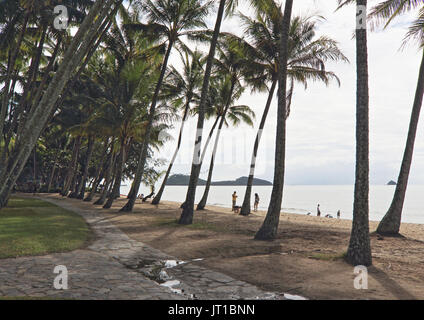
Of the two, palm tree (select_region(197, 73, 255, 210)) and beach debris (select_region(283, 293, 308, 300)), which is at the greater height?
palm tree (select_region(197, 73, 255, 210))

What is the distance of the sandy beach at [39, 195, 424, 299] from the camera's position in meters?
5.45

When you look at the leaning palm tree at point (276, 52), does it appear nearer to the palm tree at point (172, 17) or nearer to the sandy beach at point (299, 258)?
the palm tree at point (172, 17)

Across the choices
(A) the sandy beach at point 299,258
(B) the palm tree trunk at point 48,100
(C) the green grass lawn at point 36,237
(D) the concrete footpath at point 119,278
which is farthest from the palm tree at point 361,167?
(C) the green grass lawn at point 36,237

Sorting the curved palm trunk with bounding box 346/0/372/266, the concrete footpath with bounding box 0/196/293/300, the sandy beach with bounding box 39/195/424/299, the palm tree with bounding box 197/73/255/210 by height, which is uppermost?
the palm tree with bounding box 197/73/255/210

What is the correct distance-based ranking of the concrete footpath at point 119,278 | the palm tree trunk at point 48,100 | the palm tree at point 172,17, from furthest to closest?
the palm tree at point 172,17 → the palm tree trunk at point 48,100 → the concrete footpath at point 119,278

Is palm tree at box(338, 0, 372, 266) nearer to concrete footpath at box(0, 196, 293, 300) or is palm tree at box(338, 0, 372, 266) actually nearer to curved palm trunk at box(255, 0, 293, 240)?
curved palm trunk at box(255, 0, 293, 240)

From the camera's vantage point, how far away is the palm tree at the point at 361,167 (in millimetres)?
7352

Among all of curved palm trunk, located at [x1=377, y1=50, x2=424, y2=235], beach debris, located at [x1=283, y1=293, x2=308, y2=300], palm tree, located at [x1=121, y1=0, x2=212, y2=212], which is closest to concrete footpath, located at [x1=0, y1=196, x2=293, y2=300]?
beach debris, located at [x1=283, y1=293, x2=308, y2=300]

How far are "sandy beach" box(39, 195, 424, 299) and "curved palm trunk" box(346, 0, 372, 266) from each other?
37cm

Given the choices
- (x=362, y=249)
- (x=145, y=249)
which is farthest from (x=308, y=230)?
(x=145, y=249)

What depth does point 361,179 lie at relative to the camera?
293 inches

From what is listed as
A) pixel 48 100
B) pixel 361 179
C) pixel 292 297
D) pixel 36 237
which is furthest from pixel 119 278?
pixel 361 179

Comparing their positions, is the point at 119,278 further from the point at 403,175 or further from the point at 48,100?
the point at 403,175
